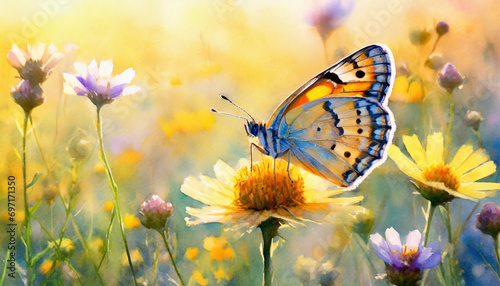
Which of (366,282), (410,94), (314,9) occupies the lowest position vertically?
(366,282)

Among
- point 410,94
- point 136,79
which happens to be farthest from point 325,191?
point 136,79

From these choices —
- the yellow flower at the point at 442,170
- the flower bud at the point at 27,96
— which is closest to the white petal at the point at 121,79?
the flower bud at the point at 27,96

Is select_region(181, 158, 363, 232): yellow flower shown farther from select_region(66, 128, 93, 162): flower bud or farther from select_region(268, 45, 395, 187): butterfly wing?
select_region(66, 128, 93, 162): flower bud

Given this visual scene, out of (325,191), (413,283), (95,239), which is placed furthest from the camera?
(95,239)

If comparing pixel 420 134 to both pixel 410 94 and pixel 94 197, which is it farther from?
pixel 94 197

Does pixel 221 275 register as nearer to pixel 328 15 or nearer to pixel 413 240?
pixel 413 240

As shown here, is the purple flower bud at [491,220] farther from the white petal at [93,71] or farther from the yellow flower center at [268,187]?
the white petal at [93,71]
